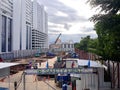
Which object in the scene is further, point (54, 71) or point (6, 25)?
point (6, 25)

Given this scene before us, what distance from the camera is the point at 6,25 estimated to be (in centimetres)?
10881

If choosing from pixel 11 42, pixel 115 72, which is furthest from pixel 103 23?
pixel 11 42

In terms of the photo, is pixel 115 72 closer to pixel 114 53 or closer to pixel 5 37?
pixel 114 53

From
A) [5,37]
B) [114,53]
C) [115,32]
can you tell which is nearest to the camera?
[115,32]

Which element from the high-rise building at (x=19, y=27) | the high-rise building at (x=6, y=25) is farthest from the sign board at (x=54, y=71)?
the high-rise building at (x=19, y=27)

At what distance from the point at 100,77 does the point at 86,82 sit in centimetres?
148

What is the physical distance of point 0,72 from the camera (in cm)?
1361

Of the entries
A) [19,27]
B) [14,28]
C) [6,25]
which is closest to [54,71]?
[6,25]

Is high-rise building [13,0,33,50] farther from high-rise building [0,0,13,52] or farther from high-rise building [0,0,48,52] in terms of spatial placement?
high-rise building [0,0,13,52]

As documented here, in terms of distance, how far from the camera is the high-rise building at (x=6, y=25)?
104 m

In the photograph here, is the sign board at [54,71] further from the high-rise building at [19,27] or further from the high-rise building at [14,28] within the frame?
the high-rise building at [19,27]

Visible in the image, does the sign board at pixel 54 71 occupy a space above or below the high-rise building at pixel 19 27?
below

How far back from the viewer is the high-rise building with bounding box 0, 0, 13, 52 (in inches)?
4090

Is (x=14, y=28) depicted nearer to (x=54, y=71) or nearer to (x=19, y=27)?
(x=19, y=27)
